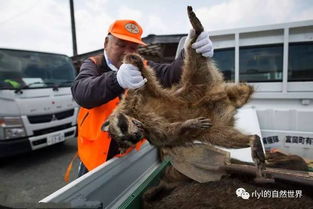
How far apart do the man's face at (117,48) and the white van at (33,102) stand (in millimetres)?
4139

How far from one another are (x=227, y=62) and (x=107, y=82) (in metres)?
2.69

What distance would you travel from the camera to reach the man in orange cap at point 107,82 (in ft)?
7.52

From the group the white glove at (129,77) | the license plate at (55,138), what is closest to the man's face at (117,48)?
the white glove at (129,77)

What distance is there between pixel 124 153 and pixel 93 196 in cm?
63

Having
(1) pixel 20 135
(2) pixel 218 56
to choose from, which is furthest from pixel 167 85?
(1) pixel 20 135

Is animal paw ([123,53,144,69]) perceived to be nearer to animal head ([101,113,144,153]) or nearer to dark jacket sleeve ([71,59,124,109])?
dark jacket sleeve ([71,59,124,109])

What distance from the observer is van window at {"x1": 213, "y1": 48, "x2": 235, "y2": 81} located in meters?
4.26

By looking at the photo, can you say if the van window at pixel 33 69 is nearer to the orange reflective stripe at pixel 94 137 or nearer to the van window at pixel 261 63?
the orange reflective stripe at pixel 94 137

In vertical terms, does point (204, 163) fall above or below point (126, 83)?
below

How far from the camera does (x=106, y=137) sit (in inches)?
101

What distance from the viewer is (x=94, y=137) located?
260 centimetres

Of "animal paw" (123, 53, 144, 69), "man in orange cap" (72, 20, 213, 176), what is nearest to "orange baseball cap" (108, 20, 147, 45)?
"man in orange cap" (72, 20, 213, 176)

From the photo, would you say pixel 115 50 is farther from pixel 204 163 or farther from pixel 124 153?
pixel 204 163

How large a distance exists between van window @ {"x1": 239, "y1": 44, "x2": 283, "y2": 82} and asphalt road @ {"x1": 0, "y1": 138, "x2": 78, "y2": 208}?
427 cm
